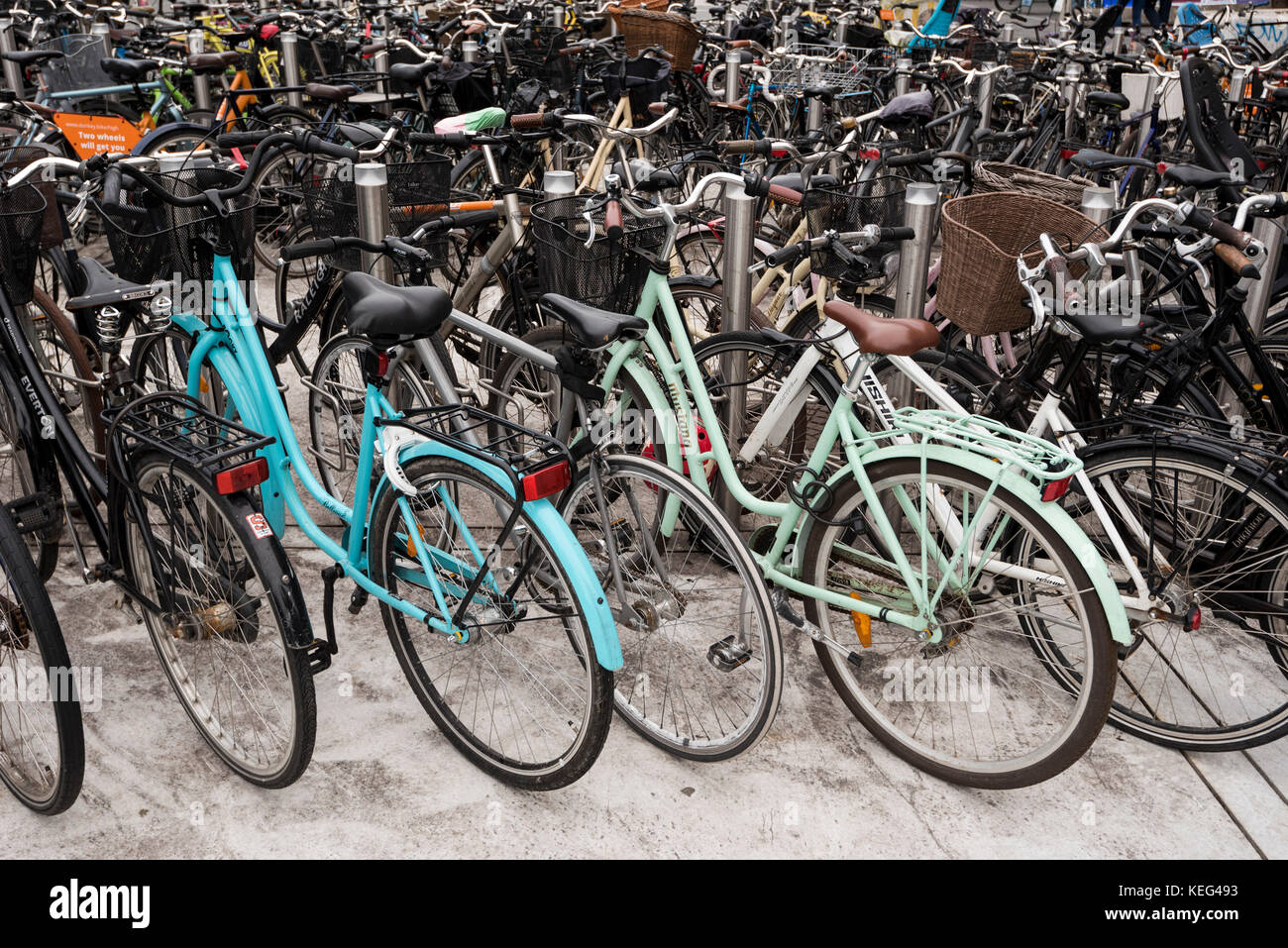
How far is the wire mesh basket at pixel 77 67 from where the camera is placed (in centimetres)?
676

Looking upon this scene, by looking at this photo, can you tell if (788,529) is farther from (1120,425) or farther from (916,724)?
(1120,425)

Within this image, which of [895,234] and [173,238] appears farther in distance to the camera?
[895,234]

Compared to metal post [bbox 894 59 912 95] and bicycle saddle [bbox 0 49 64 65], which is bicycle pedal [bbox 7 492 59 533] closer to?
bicycle saddle [bbox 0 49 64 65]

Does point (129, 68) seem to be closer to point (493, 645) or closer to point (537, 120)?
point (537, 120)

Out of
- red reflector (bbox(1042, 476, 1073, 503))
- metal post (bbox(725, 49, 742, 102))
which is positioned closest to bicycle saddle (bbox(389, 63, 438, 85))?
metal post (bbox(725, 49, 742, 102))

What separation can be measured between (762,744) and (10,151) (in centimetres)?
322

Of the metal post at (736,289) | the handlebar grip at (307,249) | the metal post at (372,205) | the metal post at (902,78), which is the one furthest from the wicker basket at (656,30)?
the handlebar grip at (307,249)

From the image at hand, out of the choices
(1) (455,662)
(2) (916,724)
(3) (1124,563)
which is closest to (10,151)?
(1) (455,662)

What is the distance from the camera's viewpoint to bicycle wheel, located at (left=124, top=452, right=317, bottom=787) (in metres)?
2.44

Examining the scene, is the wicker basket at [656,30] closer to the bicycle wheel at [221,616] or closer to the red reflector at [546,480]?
the bicycle wheel at [221,616]

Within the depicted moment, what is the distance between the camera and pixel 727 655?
2.88 metres

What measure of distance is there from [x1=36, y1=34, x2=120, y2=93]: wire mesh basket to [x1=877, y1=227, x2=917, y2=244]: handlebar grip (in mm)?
5721

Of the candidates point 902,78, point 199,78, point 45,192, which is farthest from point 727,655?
point 199,78

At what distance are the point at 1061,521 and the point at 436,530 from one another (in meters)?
1.53
